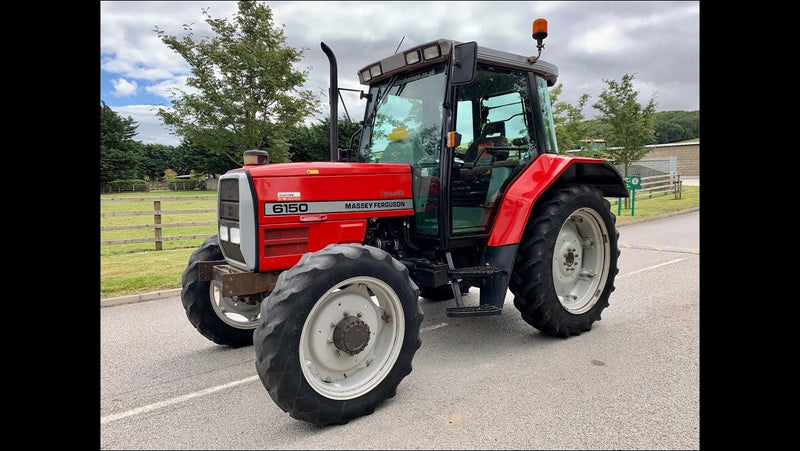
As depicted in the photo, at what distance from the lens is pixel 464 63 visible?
10.5ft

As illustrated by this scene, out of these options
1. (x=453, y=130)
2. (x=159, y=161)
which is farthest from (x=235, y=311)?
(x=159, y=161)

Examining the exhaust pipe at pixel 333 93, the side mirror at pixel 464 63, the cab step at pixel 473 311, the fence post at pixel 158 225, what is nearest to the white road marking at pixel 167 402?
the cab step at pixel 473 311

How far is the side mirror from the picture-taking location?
317cm

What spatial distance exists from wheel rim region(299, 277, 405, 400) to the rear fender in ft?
4.14

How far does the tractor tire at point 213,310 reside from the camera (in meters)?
3.63

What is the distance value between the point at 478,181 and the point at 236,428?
8.28ft

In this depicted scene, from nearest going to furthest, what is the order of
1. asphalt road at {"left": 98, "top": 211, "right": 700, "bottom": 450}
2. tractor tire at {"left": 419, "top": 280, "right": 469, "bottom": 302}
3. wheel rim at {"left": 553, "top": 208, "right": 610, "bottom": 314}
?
asphalt road at {"left": 98, "top": 211, "right": 700, "bottom": 450}, wheel rim at {"left": 553, "top": 208, "right": 610, "bottom": 314}, tractor tire at {"left": 419, "top": 280, "right": 469, "bottom": 302}

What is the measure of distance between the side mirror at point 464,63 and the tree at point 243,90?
291 inches

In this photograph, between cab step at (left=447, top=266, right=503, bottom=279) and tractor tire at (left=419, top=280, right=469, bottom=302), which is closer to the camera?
cab step at (left=447, top=266, right=503, bottom=279)

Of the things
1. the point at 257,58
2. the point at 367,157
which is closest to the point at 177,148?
the point at 257,58

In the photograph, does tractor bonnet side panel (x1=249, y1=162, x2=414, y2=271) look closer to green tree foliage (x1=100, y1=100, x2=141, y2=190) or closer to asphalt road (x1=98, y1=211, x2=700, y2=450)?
asphalt road (x1=98, y1=211, x2=700, y2=450)

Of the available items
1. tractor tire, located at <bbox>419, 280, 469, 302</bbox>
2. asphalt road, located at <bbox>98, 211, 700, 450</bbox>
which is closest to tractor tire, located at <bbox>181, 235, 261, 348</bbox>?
asphalt road, located at <bbox>98, 211, 700, 450</bbox>

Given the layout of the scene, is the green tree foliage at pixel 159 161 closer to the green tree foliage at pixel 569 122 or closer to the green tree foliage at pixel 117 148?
the green tree foliage at pixel 117 148

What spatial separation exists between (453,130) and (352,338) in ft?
5.95
